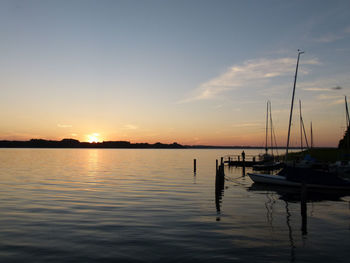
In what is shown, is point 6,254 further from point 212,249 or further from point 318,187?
point 318,187

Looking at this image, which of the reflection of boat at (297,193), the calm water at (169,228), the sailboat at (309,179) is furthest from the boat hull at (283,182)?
the calm water at (169,228)

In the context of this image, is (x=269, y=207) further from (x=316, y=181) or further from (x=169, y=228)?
(x=316, y=181)

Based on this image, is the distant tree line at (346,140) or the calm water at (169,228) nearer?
the calm water at (169,228)

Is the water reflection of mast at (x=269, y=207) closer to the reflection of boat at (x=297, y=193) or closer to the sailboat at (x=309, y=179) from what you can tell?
the reflection of boat at (x=297, y=193)

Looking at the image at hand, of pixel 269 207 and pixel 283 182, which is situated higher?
pixel 283 182

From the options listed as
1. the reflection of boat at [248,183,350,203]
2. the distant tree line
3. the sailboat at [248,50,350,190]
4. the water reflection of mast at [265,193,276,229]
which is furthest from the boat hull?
the distant tree line

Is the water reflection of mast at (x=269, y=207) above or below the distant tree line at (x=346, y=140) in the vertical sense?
below

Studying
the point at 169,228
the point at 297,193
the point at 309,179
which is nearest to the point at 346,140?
the point at 309,179

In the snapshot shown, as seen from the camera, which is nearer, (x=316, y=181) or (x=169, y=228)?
(x=169, y=228)

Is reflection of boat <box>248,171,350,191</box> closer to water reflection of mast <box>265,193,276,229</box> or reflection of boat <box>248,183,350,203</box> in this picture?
reflection of boat <box>248,183,350,203</box>

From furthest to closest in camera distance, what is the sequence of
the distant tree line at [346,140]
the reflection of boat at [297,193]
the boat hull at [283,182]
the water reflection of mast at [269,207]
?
1. the distant tree line at [346,140]
2. the boat hull at [283,182]
3. the reflection of boat at [297,193]
4. the water reflection of mast at [269,207]

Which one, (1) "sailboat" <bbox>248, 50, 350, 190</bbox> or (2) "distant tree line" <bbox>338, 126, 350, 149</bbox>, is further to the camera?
(2) "distant tree line" <bbox>338, 126, 350, 149</bbox>

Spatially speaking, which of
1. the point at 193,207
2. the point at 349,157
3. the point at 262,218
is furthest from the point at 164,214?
the point at 349,157

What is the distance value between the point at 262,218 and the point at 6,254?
1422 centimetres
